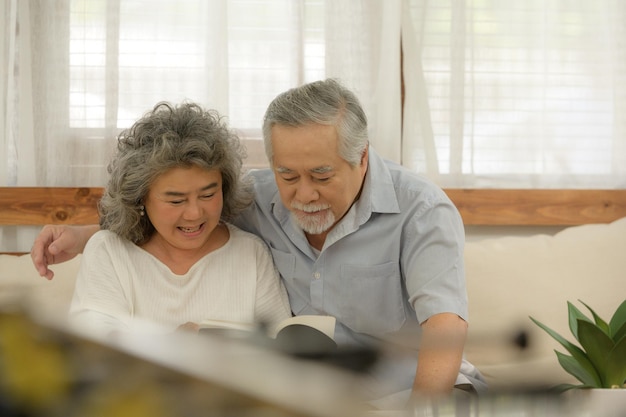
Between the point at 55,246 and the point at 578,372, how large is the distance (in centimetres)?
130

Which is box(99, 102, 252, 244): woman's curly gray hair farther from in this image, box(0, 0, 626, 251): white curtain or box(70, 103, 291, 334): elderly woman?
box(0, 0, 626, 251): white curtain

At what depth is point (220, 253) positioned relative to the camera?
2.14 m

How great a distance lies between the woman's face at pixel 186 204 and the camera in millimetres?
2008

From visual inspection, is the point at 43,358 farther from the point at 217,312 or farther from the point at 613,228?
the point at 613,228

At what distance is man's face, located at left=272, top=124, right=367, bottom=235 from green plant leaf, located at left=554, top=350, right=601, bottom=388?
62 centimetres

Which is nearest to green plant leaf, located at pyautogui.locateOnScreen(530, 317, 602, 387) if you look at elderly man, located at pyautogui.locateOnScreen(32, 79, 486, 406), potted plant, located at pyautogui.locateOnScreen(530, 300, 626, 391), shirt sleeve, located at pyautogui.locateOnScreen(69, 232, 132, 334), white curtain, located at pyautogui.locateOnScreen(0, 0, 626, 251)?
potted plant, located at pyautogui.locateOnScreen(530, 300, 626, 391)

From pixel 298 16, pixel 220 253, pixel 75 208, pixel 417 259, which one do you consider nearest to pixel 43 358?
pixel 417 259

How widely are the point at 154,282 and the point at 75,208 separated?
0.86 metres

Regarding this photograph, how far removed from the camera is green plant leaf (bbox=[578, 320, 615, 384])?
1.70 metres

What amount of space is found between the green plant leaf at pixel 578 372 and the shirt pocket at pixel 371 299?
426 mm

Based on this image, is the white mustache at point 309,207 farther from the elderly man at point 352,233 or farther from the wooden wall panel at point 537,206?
the wooden wall panel at point 537,206

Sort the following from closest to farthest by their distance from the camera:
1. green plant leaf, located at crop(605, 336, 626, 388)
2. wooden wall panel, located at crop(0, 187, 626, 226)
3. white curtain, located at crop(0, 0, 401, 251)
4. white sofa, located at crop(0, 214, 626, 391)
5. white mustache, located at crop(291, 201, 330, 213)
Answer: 1. green plant leaf, located at crop(605, 336, 626, 388)
2. white mustache, located at crop(291, 201, 330, 213)
3. white sofa, located at crop(0, 214, 626, 391)
4. white curtain, located at crop(0, 0, 401, 251)
5. wooden wall panel, located at crop(0, 187, 626, 226)

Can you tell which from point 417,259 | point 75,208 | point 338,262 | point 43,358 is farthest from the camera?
point 75,208

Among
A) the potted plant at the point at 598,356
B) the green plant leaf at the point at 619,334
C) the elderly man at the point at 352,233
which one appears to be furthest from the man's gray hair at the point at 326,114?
the green plant leaf at the point at 619,334
